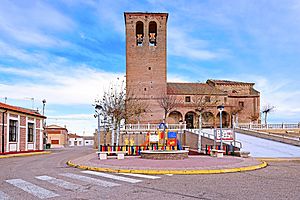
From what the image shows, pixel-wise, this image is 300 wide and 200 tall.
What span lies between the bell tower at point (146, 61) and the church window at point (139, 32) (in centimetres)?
75

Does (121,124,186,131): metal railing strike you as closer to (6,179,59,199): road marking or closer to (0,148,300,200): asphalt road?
(0,148,300,200): asphalt road

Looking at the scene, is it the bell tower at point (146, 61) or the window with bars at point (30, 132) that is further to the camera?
the bell tower at point (146, 61)

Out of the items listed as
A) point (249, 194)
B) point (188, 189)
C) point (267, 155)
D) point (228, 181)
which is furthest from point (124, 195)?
point (267, 155)

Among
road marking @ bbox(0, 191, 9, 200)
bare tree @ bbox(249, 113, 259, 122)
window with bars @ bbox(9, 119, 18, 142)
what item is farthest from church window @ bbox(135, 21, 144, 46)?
road marking @ bbox(0, 191, 9, 200)

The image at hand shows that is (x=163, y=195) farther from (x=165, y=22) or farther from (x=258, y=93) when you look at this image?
(x=258, y=93)

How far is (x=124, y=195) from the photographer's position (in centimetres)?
817

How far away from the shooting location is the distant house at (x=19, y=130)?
2716 cm

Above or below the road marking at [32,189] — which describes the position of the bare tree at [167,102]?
above

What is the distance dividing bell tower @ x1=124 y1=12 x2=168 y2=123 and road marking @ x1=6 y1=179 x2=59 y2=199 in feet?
146

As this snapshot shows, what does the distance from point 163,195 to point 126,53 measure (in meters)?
48.7

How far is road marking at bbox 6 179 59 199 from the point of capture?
26.9 ft

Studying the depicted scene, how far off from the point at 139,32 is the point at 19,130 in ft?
108

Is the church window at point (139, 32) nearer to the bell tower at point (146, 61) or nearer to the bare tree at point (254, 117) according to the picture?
the bell tower at point (146, 61)

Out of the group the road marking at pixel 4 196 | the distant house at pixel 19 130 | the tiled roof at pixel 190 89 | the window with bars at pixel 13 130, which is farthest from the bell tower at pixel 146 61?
the road marking at pixel 4 196
